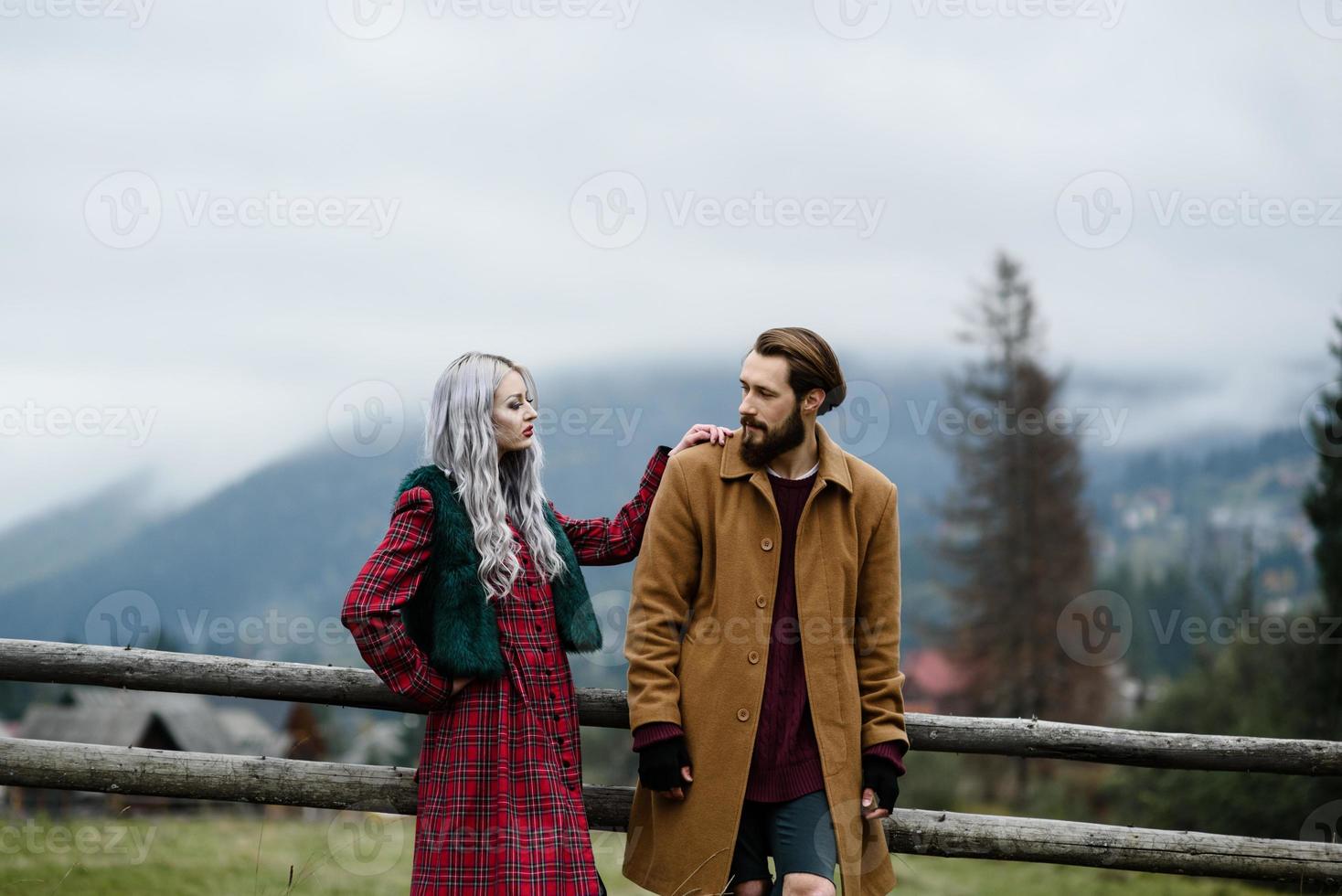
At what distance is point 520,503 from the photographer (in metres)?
4.17

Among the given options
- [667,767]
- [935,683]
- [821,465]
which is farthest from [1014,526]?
[667,767]

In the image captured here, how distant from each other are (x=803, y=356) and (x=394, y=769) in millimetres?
2259

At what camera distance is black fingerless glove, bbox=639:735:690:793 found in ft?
12.4

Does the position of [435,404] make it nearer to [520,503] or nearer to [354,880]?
[520,503]

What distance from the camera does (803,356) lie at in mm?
3957

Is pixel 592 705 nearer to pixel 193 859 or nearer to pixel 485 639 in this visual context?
pixel 485 639

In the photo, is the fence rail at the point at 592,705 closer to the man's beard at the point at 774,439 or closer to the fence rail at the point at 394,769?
→ the fence rail at the point at 394,769

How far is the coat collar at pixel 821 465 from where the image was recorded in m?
4.02

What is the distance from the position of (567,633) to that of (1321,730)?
858 inches

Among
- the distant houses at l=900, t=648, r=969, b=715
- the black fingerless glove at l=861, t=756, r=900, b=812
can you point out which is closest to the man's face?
the black fingerless glove at l=861, t=756, r=900, b=812

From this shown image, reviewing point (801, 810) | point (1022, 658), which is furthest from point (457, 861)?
point (1022, 658)

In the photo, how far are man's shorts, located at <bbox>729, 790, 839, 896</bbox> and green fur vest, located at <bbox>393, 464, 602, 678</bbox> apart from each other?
3.11 ft

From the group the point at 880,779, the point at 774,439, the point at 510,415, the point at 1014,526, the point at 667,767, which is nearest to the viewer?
the point at 667,767

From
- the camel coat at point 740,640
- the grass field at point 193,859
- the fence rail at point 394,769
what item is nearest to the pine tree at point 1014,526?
the grass field at point 193,859
